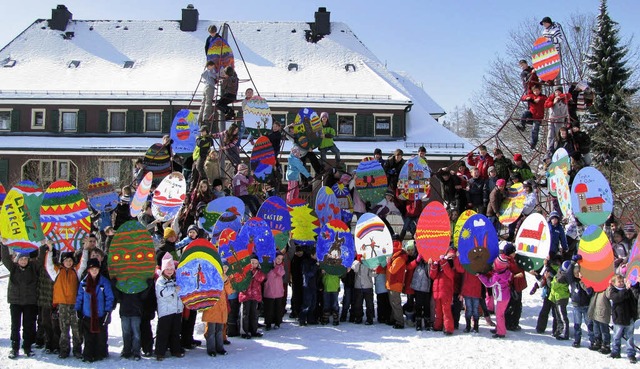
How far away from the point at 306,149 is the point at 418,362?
17.8 feet

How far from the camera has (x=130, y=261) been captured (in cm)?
823

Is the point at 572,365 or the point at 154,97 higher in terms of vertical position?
the point at 154,97

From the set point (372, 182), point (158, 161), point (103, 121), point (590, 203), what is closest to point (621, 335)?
point (590, 203)

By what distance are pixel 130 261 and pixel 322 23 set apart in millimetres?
28975

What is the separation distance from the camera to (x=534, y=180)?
12039mm

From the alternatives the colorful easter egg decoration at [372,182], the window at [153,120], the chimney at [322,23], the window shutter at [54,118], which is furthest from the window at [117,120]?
the colorful easter egg decoration at [372,182]

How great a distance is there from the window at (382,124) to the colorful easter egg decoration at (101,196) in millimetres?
19561

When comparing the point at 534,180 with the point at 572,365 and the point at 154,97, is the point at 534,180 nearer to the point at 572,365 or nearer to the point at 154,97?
the point at 572,365

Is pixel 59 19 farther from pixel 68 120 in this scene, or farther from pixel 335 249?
pixel 335 249

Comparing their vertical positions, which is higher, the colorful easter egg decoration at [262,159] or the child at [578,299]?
the colorful easter egg decoration at [262,159]

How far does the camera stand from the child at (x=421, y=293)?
10.2 meters

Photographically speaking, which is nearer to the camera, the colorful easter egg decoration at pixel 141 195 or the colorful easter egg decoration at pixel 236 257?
the colorful easter egg decoration at pixel 236 257

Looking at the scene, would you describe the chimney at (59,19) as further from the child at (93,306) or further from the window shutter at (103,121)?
the child at (93,306)

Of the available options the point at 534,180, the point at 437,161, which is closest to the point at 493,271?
the point at 534,180
